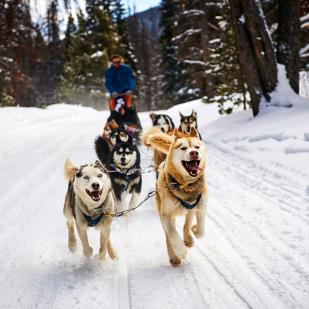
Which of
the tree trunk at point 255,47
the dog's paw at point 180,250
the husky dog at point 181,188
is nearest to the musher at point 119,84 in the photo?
the tree trunk at point 255,47

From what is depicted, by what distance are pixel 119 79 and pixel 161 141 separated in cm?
573

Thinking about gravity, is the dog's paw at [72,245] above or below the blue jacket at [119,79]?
below

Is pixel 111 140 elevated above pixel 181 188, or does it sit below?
below

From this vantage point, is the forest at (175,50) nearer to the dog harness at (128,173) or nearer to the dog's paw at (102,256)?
the dog harness at (128,173)

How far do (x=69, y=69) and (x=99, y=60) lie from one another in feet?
9.53

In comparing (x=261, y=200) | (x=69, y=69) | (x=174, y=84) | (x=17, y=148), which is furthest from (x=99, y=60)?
(x=261, y=200)

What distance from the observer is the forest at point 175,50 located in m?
8.38

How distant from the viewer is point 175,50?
31000 mm

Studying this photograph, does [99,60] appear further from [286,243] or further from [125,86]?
[286,243]

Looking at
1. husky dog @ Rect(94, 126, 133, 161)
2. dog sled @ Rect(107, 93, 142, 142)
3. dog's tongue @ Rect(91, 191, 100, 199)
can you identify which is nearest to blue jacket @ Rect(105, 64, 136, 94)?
dog sled @ Rect(107, 93, 142, 142)

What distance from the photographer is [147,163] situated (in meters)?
7.76

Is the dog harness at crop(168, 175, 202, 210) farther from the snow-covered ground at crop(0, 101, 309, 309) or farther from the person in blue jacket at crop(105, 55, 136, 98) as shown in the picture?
the person in blue jacket at crop(105, 55, 136, 98)

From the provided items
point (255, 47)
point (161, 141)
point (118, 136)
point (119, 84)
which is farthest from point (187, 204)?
point (255, 47)

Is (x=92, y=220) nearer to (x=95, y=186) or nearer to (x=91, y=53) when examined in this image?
(x=95, y=186)
